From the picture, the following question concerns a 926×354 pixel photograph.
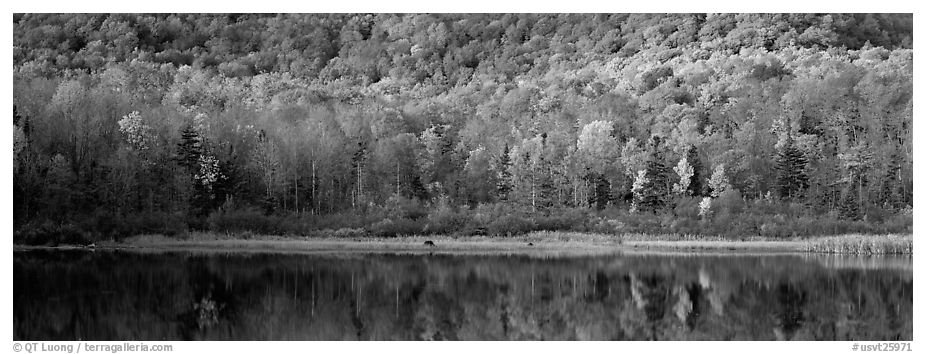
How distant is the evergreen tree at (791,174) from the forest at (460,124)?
0.54 feet

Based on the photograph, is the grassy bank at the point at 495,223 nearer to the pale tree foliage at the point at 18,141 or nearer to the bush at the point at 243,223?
the bush at the point at 243,223

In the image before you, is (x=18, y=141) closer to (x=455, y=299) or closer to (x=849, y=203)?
(x=455, y=299)

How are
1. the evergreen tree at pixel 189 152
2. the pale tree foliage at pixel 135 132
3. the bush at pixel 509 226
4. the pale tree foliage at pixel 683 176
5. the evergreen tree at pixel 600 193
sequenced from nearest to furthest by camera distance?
the bush at pixel 509 226 → the evergreen tree at pixel 189 152 → the pale tree foliage at pixel 135 132 → the pale tree foliage at pixel 683 176 → the evergreen tree at pixel 600 193

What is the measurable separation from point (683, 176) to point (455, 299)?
1350 inches

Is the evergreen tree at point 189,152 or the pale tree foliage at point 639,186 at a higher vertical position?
the evergreen tree at point 189,152

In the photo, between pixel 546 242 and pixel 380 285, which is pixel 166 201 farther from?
pixel 380 285

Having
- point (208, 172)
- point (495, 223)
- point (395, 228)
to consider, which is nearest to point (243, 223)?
Answer: point (208, 172)

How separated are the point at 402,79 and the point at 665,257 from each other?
59885 millimetres

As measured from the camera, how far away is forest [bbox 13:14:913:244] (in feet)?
161

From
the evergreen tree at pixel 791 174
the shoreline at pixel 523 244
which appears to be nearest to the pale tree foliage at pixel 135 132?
the shoreline at pixel 523 244

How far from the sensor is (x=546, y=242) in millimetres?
44844

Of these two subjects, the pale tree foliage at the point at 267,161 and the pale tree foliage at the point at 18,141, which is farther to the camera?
the pale tree foliage at the point at 267,161

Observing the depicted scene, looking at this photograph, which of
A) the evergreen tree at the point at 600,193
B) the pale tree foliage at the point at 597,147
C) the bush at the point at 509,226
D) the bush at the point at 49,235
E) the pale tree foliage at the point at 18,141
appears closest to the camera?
the bush at the point at 49,235

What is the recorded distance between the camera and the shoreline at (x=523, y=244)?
41000 mm
